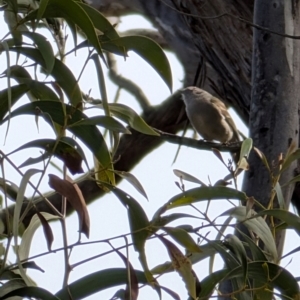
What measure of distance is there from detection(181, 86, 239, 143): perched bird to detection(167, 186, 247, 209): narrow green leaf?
1.87 meters

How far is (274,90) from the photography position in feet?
4.79

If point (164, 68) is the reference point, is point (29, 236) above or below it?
below

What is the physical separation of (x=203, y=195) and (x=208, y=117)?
1.94 meters

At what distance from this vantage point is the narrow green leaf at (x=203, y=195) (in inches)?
42.6

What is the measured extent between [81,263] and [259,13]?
30.5 inches

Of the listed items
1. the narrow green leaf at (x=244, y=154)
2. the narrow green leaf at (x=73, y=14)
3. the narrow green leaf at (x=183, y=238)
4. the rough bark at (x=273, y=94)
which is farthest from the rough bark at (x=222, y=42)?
the narrow green leaf at (x=183, y=238)

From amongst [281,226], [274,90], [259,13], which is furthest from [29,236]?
[259,13]

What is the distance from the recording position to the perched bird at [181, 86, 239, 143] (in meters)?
2.98

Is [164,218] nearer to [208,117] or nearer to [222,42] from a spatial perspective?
[222,42]

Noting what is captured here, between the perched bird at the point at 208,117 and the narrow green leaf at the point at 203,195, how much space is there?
1.87 metres

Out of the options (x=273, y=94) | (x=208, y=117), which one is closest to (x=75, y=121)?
(x=273, y=94)

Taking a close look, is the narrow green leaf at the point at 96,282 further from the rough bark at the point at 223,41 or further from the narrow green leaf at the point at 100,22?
the rough bark at the point at 223,41

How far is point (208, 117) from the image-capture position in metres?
3.02

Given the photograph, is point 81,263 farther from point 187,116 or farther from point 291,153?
point 187,116
